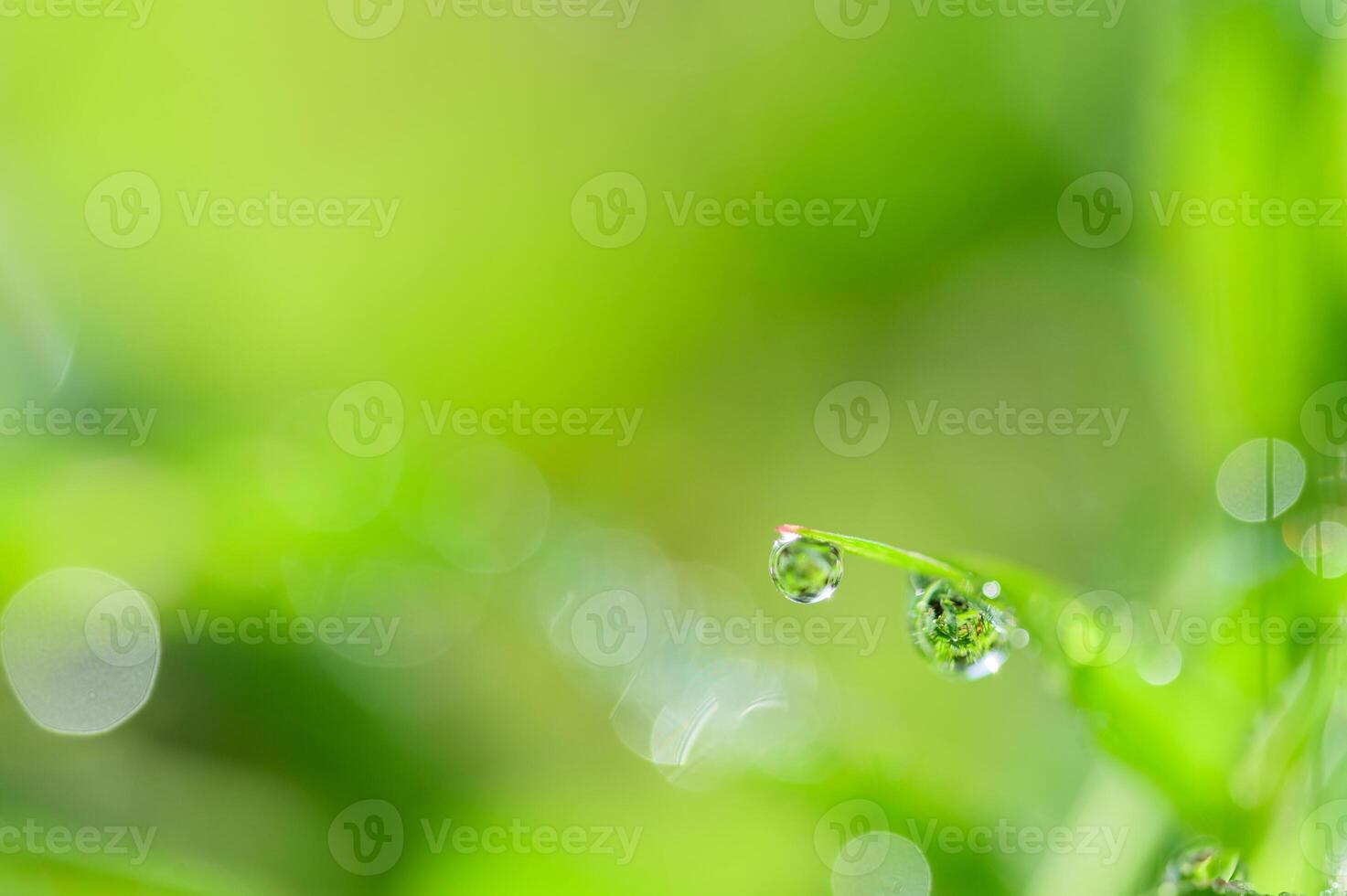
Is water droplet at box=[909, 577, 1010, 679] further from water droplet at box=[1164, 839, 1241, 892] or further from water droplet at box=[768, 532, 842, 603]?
water droplet at box=[1164, 839, 1241, 892]

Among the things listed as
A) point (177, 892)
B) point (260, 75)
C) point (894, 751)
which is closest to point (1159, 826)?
point (894, 751)

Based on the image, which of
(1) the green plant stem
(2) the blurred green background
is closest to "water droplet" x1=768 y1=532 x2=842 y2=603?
(1) the green plant stem

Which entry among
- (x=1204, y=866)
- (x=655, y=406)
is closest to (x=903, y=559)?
(x=1204, y=866)

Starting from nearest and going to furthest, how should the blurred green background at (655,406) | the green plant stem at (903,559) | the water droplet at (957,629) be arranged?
1. the green plant stem at (903,559)
2. the water droplet at (957,629)
3. the blurred green background at (655,406)

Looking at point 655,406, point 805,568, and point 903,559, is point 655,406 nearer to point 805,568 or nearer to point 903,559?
point 805,568

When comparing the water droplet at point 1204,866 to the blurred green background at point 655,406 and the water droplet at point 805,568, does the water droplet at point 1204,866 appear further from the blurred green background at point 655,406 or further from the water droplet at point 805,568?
the water droplet at point 805,568

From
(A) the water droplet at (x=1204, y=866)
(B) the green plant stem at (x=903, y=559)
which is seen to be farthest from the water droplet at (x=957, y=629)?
(A) the water droplet at (x=1204, y=866)
